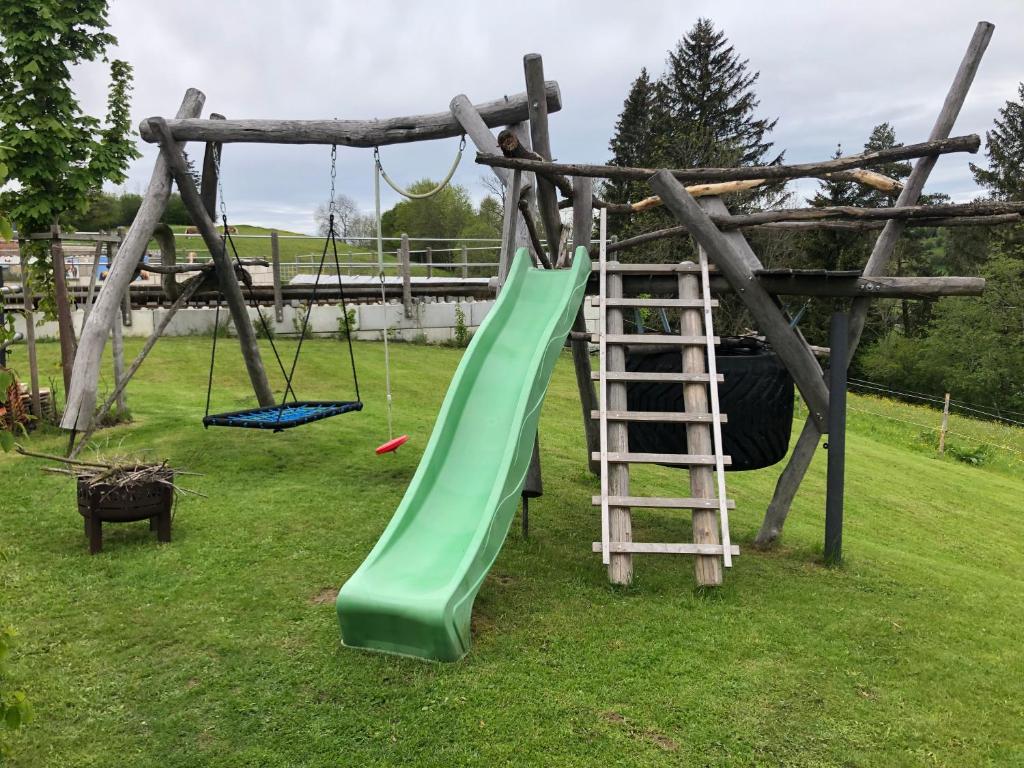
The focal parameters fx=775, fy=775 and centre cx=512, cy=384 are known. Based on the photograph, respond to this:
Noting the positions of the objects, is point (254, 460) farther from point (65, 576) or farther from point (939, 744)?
point (939, 744)

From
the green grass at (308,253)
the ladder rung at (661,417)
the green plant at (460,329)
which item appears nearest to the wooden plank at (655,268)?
the ladder rung at (661,417)

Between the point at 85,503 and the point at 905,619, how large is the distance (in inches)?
204

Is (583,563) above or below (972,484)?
above

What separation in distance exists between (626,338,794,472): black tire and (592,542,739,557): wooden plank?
886mm

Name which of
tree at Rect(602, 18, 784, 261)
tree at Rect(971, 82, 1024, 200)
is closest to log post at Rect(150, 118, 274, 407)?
tree at Rect(602, 18, 784, 261)

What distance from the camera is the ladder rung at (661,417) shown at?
493cm

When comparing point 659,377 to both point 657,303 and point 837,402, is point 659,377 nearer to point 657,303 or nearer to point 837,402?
point 657,303

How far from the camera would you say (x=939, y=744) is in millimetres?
3236

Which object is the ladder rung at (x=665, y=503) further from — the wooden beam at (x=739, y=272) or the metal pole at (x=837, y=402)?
the wooden beam at (x=739, y=272)

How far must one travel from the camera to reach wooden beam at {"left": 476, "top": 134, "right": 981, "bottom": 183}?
5.18 metres

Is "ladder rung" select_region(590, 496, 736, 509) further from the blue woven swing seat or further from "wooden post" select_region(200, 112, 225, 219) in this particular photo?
"wooden post" select_region(200, 112, 225, 219)

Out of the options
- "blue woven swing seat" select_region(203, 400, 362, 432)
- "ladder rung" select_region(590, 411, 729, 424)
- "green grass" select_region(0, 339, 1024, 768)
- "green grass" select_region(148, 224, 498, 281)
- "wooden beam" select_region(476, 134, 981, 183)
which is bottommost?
"green grass" select_region(0, 339, 1024, 768)

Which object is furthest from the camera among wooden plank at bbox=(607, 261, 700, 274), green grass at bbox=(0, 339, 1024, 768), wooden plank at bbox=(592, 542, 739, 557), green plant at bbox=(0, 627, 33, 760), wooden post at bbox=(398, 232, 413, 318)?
wooden post at bbox=(398, 232, 413, 318)

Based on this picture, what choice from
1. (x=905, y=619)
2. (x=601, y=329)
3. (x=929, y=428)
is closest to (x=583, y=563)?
(x=601, y=329)
